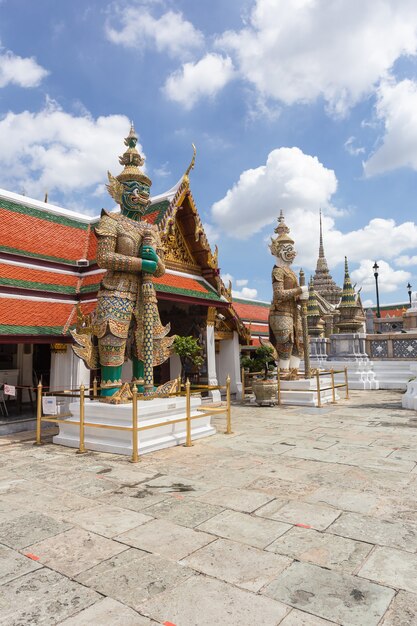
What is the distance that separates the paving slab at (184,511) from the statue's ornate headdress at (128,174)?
5834mm

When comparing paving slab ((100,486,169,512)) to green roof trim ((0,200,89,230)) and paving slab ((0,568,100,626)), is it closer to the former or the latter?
paving slab ((0,568,100,626))

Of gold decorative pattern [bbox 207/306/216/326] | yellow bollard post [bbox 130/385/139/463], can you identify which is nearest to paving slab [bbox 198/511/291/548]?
yellow bollard post [bbox 130/385/139/463]

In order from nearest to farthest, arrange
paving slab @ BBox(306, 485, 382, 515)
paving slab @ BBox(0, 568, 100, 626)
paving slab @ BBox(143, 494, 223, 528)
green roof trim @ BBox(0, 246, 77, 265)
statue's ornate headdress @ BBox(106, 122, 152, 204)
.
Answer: paving slab @ BBox(0, 568, 100, 626) → paving slab @ BBox(143, 494, 223, 528) → paving slab @ BBox(306, 485, 382, 515) → statue's ornate headdress @ BBox(106, 122, 152, 204) → green roof trim @ BBox(0, 246, 77, 265)

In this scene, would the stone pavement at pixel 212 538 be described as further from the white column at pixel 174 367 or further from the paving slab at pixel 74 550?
the white column at pixel 174 367

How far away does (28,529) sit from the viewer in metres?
3.73

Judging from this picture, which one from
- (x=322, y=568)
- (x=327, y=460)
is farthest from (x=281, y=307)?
(x=322, y=568)

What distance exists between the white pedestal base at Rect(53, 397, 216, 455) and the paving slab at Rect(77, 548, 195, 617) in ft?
11.0

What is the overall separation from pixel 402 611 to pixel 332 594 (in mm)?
398

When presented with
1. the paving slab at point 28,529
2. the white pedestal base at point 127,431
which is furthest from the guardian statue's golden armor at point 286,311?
the paving slab at point 28,529

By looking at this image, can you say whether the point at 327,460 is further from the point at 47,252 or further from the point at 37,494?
the point at 47,252

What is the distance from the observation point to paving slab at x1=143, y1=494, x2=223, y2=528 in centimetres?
383

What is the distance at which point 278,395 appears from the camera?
1242 cm

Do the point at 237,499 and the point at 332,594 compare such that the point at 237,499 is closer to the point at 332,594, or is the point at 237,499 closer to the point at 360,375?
the point at 332,594

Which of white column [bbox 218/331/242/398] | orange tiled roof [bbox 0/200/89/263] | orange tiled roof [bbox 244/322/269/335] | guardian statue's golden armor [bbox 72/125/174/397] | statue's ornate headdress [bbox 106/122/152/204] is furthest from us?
orange tiled roof [bbox 244/322/269/335]
